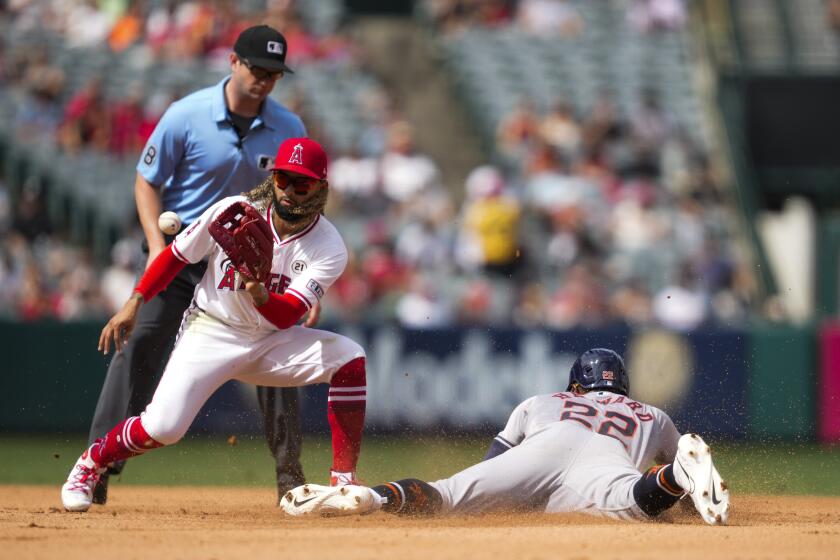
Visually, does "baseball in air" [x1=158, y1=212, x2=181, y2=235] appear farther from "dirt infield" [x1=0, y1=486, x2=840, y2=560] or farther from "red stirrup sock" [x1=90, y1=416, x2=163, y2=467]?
"dirt infield" [x1=0, y1=486, x2=840, y2=560]

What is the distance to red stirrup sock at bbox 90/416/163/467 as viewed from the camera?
6445 millimetres

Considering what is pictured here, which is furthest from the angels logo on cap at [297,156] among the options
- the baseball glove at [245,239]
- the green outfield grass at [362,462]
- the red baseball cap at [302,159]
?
the green outfield grass at [362,462]

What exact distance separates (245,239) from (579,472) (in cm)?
186

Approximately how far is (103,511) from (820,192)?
11.7 meters

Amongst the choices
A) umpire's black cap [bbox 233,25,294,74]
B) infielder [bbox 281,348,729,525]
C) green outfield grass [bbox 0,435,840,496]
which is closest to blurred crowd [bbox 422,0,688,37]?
green outfield grass [bbox 0,435,840,496]

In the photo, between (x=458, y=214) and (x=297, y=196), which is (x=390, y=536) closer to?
(x=297, y=196)

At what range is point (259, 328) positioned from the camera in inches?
256

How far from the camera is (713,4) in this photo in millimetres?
17422

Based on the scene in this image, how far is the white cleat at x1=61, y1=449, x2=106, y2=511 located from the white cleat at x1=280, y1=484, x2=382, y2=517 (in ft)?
3.28

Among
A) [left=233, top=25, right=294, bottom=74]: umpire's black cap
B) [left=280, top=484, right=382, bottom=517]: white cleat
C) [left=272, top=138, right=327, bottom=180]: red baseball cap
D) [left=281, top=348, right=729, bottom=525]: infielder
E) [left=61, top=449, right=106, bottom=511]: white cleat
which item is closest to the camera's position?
[left=281, top=348, right=729, bottom=525]: infielder

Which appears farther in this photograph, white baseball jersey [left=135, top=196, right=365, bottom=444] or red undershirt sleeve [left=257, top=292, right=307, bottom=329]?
white baseball jersey [left=135, top=196, right=365, bottom=444]

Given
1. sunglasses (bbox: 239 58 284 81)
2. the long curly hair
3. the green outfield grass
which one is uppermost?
sunglasses (bbox: 239 58 284 81)

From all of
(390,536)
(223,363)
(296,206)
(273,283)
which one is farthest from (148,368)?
(390,536)

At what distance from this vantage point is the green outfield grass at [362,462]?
9.03m
